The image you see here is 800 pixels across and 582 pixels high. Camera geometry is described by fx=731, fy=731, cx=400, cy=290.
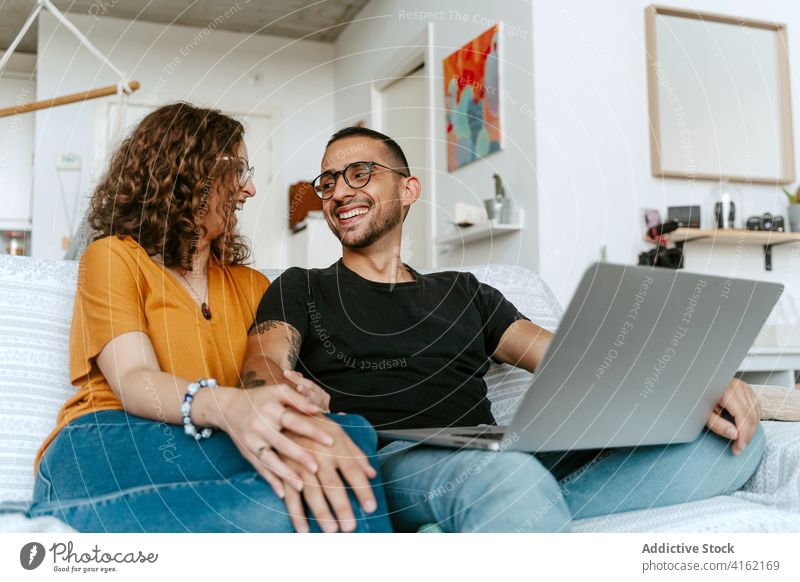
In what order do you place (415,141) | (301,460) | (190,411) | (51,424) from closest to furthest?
(301,460)
(190,411)
(51,424)
(415,141)

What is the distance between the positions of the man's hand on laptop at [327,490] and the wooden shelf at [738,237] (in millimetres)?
2044

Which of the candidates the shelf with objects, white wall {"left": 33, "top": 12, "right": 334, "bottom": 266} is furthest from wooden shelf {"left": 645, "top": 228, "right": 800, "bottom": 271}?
white wall {"left": 33, "top": 12, "right": 334, "bottom": 266}

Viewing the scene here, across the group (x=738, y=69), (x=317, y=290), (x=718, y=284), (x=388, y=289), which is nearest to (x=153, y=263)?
(x=317, y=290)

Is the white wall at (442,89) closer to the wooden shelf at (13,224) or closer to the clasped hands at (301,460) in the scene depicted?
the clasped hands at (301,460)

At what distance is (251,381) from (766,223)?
2352 millimetres

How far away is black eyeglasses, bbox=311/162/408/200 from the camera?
4.41 ft

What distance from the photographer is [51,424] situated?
3.50 feet

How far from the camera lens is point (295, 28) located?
468cm

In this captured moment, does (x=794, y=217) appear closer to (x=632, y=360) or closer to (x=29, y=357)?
(x=632, y=360)

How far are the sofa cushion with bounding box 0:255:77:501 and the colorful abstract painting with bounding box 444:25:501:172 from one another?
1.95 m

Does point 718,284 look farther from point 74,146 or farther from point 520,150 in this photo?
point 74,146

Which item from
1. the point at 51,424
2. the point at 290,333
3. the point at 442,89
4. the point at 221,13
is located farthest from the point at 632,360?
the point at 221,13

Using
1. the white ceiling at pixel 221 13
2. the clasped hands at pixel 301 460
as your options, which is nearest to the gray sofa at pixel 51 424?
the clasped hands at pixel 301 460
